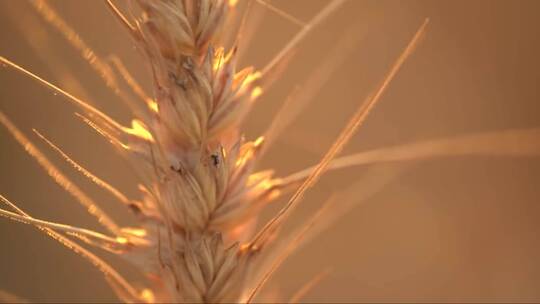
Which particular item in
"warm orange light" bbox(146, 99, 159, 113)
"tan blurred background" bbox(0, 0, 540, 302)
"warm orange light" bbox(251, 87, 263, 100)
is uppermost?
"tan blurred background" bbox(0, 0, 540, 302)

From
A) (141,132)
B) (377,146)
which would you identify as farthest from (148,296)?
(377,146)

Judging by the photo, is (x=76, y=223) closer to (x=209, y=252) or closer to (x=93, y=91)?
(x=93, y=91)

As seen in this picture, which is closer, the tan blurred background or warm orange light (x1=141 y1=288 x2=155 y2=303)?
warm orange light (x1=141 y1=288 x2=155 y2=303)

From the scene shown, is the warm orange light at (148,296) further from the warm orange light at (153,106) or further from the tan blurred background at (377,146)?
the tan blurred background at (377,146)

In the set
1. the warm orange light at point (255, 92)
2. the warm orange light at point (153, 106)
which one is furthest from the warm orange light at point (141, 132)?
the warm orange light at point (255, 92)

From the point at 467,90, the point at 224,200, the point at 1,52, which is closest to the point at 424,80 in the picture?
the point at 467,90

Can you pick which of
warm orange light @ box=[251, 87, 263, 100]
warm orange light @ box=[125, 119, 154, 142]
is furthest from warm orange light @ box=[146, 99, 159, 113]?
warm orange light @ box=[251, 87, 263, 100]

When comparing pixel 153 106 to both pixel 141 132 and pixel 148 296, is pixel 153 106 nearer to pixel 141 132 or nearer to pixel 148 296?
pixel 141 132

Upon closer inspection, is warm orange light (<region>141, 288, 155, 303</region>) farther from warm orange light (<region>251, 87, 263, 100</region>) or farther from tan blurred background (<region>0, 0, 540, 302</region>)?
tan blurred background (<region>0, 0, 540, 302</region>)
